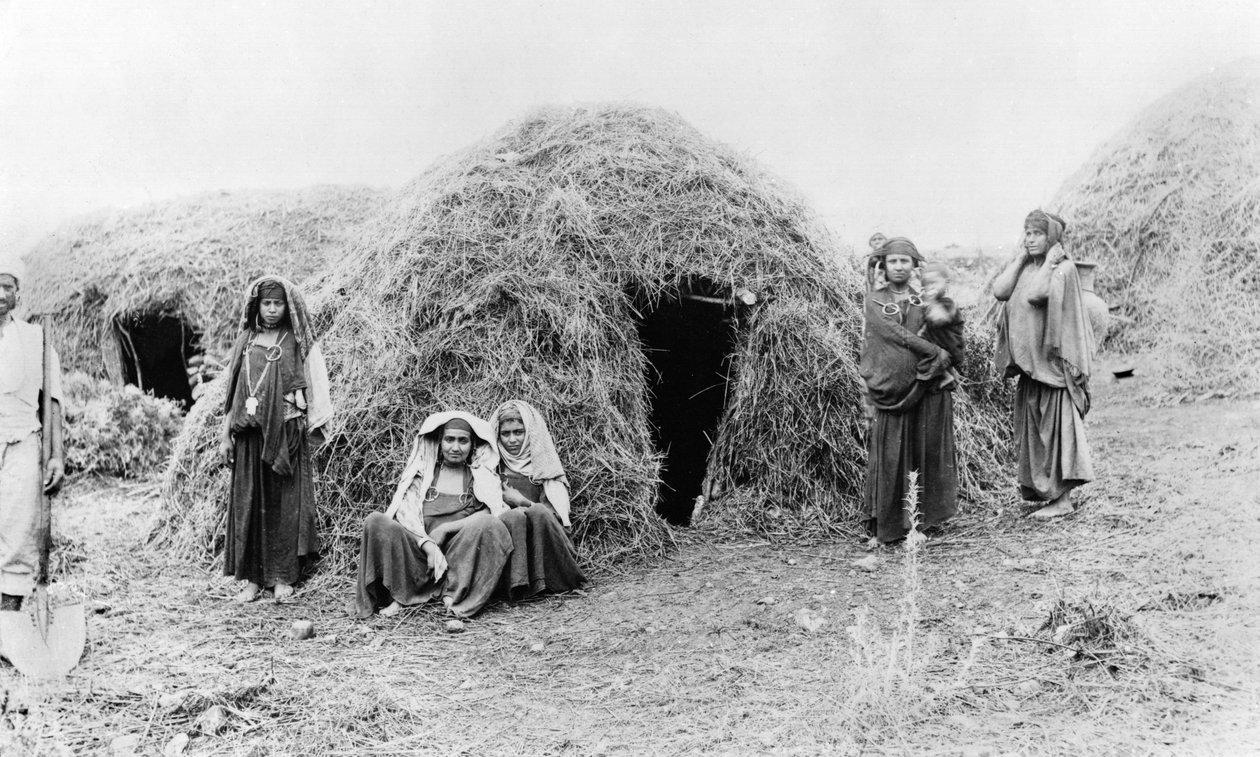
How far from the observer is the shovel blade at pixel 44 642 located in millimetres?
3607

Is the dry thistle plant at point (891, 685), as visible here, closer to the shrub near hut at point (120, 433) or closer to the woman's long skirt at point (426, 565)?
the woman's long skirt at point (426, 565)

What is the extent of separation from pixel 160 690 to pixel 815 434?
3964 mm

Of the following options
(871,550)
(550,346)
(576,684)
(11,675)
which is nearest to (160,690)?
(11,675)

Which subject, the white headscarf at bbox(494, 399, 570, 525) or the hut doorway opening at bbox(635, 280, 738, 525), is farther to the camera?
the hut doorway opening at bbox(635, 280, 738, 525)

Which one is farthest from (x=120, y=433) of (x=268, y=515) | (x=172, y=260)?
(x=268, y=515)

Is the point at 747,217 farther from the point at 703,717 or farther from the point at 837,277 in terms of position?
the point at 703,717

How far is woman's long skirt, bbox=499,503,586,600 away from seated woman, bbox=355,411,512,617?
0.20 ft

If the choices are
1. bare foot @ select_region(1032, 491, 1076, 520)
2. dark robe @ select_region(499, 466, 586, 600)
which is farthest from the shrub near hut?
bare foot @ select_region(1032, 491, 1076, 520)

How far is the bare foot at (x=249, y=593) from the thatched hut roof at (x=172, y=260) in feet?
20.9

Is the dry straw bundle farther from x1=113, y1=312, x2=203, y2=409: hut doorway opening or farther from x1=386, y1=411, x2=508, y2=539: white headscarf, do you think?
x1=113, y1=312, x2=203, y2=409: hut doorway opening

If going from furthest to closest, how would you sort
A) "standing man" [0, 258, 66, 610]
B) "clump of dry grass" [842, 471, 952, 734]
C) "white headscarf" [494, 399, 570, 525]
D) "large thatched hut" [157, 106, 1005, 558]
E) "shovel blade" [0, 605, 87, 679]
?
"large thatched hut" [157, 106, 1005, 558], "white headscarf" [494, 399, 570, 525], "standing man" [0, 258, 66, 610], "shovel blade" [0, 605, 87, 679], "clump of dry grass" [842, 471, 952, 734]

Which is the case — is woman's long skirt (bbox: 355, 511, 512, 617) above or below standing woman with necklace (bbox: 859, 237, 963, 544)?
below

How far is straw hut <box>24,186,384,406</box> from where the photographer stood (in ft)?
35.0

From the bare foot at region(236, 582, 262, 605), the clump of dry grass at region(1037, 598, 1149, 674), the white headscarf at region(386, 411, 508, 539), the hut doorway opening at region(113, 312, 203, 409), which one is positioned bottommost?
the bare foot at region(236, 582, 262, 605)
